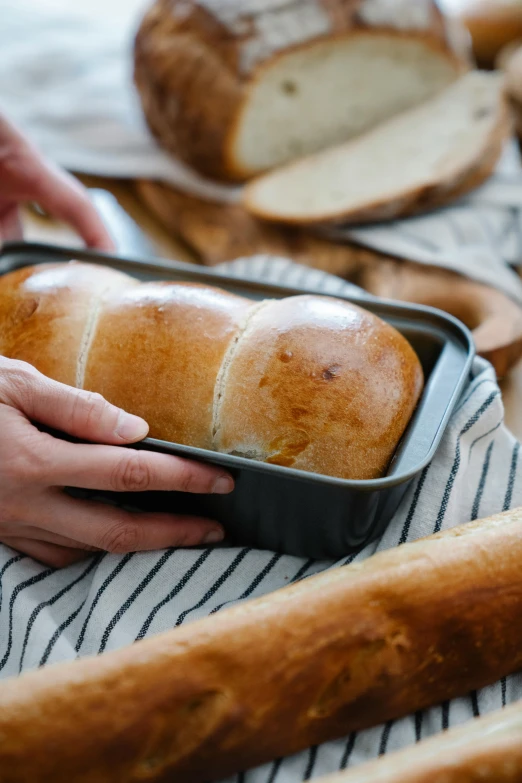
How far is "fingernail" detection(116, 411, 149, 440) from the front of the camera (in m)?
0.92

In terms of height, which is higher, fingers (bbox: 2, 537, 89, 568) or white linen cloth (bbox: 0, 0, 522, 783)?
white linen cloth (bbox: 0, 0, 522, 783)

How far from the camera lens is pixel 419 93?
1.94 meters

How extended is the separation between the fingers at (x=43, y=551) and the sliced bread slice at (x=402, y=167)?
972mm

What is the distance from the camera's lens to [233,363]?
99 cm

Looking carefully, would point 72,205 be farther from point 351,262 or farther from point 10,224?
point 351,262

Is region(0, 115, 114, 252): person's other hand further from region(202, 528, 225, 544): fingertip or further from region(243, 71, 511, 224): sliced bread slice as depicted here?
region(202, 528, 225, 544): fingertip

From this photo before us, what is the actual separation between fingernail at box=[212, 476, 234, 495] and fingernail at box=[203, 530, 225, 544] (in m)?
0.11

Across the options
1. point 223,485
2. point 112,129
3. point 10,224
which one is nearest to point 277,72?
point 112,129

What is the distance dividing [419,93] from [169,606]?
62.1 inches

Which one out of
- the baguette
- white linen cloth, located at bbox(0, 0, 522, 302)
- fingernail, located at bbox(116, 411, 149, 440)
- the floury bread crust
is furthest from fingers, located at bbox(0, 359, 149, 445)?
the floury bread crust

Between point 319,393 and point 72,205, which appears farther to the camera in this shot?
point 72,205

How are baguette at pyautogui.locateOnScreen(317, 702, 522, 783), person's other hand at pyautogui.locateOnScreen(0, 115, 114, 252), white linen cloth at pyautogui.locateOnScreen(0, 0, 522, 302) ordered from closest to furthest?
1. baguette at pyautogui.locateOnScreen(317, 702, 522, 783)
2. person's other hand at pyautogui.locateOnScreen(0, 115, 114, 252)
3. white linen cloth at pyautogui.locateOnScreen(0, 0, 522, 302)

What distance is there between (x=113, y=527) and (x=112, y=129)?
1.43 meters

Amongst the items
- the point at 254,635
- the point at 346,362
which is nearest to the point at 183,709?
the point at 254,635
